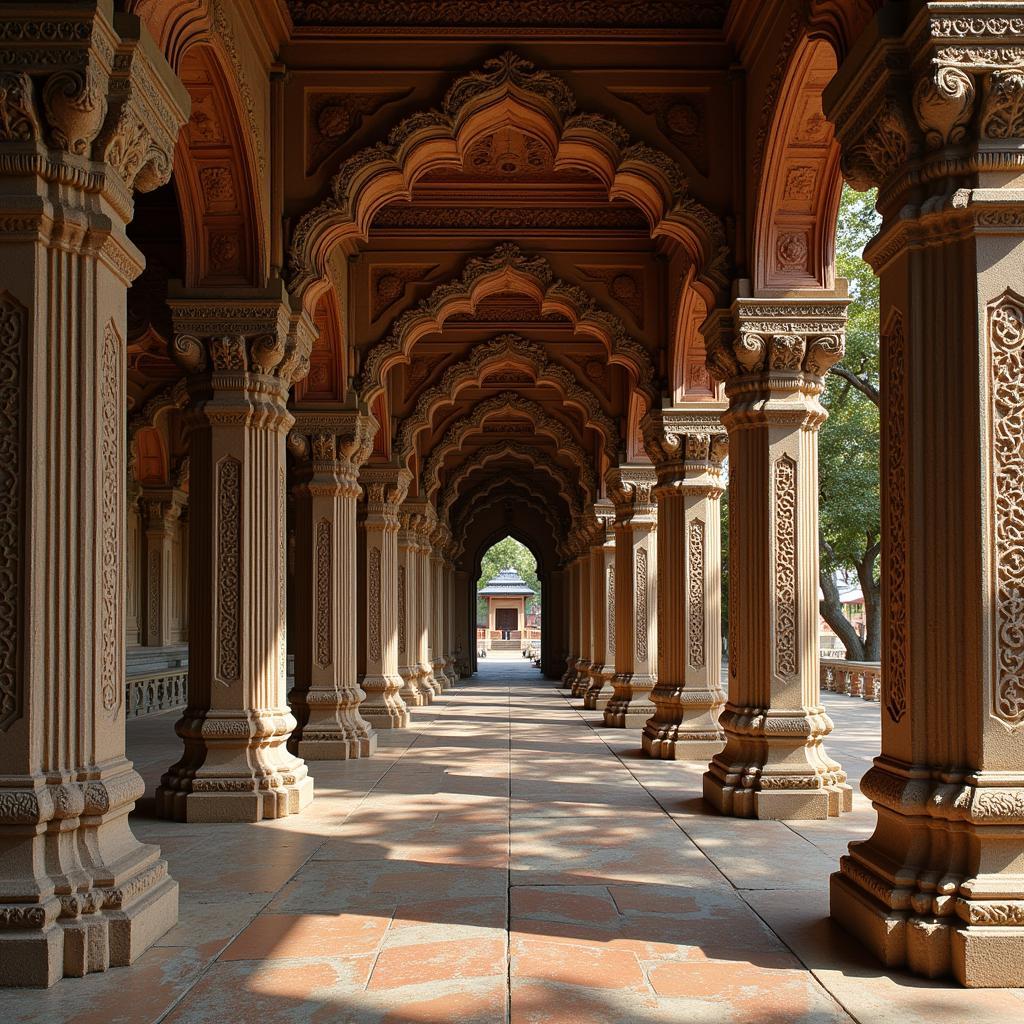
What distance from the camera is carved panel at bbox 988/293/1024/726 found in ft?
14.4

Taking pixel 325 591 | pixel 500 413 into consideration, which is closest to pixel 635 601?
pixel 325 591

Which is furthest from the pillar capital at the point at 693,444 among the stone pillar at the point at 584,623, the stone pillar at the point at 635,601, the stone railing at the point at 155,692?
the stone pillar at the point at 584,623

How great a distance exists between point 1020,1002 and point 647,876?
8.33 ft

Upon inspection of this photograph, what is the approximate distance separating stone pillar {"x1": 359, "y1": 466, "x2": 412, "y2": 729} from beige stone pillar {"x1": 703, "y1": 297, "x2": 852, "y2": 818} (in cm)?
746

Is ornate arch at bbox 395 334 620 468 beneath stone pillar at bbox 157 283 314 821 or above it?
above

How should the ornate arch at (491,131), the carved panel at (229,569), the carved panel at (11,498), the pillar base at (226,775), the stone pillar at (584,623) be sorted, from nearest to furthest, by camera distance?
the carved panel at (11,498) → the pillar base at (226,775) → the carved panel at (229,569) → the ornate arch at (491,131) → the stone pillar at (584,623)

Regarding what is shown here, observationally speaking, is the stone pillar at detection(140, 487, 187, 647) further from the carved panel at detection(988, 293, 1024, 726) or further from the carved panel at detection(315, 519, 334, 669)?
the carved panel at detection(988, 293, 1024, 726)

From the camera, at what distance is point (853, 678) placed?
22875 mm

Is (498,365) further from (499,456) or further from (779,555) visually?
(499,456)

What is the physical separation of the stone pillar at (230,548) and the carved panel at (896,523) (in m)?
4.83

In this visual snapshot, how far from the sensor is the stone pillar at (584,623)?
74.1ft

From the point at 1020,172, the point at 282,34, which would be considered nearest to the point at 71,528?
the point at 1020,172

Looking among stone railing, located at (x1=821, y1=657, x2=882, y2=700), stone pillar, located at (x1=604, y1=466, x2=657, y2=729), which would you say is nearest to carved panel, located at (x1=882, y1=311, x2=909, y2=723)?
stone pillar, located at (x1=604, y1=466, x2=657, y2=729)

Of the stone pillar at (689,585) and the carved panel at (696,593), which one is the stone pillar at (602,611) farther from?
the carved panel at (696,593)
